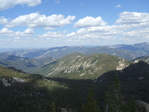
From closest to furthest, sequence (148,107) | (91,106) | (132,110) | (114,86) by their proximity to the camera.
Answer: (114,86) → (91,106) → (132,110) → (148,107)

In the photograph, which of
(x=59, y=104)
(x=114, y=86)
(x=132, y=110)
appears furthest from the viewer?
(x=59, y=104)

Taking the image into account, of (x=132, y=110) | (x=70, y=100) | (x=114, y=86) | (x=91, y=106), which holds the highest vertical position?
(x=114, y=86)

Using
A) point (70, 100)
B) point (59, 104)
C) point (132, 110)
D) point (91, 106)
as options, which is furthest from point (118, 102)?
point (70, 100)

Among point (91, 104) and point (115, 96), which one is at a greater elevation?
point (115, 96)

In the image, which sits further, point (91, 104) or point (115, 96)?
point (91, 104)

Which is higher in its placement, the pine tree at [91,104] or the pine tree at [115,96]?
the pine tree at [115,96]

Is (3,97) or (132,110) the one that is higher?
(132,110)

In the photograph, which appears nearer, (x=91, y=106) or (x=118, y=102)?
(x=118, y=102)

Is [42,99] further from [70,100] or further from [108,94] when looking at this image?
[108,94]

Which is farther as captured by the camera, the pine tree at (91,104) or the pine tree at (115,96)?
the pine tree at (91,104)

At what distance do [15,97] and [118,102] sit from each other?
170 meters

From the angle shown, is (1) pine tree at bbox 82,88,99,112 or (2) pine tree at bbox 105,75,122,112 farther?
(1) pine tree at bbox 82,88,99,112

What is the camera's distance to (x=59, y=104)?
Result: 179375 millimetres

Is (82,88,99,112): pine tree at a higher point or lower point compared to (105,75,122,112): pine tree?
lower
